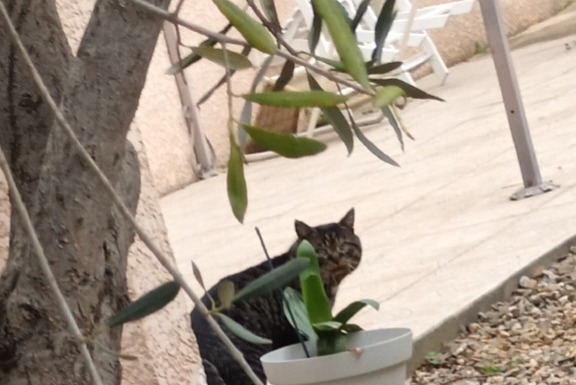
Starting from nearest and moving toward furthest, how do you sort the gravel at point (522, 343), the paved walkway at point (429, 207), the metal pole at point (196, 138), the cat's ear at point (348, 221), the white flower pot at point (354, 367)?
the white flower pot at point (354, 367) < the gravel at point (522, 343) < the cat's ear at point (348, 221) < the paved walkway at point (429, 207) < the metal pole at point (196, 138)

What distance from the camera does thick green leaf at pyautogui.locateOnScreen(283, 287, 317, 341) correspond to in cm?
176

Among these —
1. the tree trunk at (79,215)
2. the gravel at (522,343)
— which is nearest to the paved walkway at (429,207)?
the gravel at (522,343)

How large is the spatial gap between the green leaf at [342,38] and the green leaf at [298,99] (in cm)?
4

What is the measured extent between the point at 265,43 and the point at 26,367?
421 millimetres

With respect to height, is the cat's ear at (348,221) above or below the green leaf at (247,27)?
below

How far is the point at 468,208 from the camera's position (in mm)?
4492

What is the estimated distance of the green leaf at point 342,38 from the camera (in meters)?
0.97

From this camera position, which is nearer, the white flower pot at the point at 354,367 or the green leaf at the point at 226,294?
the green leaf at the point at 226,294

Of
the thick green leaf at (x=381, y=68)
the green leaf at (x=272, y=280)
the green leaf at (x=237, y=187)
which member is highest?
the thick green leaf at (x=381, y=68)

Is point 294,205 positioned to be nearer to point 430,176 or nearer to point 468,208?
point 430,176

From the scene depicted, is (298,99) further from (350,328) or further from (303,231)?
(303,231)

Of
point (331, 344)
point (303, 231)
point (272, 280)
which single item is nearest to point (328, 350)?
point (331, 344)

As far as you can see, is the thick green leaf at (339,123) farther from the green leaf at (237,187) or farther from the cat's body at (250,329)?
the cat's body at (250,329)

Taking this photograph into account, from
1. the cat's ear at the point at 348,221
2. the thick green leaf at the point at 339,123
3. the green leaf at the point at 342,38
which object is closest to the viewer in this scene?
the green leaf at the point at 342,38
